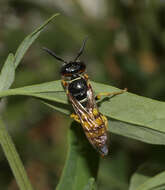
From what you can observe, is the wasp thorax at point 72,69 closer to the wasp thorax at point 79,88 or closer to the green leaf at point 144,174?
the wasp thorax at point 79,88

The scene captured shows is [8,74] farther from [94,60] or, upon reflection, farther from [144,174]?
[94,60]

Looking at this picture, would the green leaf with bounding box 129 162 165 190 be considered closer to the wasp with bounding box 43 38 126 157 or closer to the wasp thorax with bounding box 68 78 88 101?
the wasp with bounding box 43 38 126 157

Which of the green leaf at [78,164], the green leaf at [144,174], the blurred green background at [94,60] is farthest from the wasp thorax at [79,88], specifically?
the blurred green background at [94,60]

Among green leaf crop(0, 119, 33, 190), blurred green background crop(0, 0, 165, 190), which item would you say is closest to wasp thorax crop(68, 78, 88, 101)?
green leaf crop(0, 119, 33, 190)

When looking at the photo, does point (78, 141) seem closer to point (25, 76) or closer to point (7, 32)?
point (25, 76)

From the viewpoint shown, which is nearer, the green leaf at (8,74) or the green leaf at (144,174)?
the green leaf at (8,74)

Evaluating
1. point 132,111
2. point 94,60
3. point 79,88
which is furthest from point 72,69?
point 94,60

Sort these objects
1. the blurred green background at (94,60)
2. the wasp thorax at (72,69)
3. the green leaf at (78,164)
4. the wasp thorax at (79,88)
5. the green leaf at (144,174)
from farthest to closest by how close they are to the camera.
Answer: the blurred green background at (94,60) → the wasp thorax at (72,69) → the wasp thorax at (79,88) → the green leaf at (144,174) → the green leaf at (78,164)
